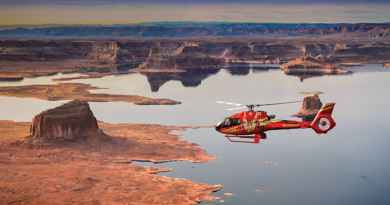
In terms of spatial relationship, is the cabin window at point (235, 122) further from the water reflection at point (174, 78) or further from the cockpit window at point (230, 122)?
the water reflection at point (174, 78)

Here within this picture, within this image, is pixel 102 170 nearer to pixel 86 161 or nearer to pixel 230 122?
pixel 86 161

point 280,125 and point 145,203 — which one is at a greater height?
point 280,125

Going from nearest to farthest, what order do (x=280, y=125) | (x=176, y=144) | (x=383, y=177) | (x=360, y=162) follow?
(x=280, y=125) → (x=383, y=177) → (x=360, y=162) → (x=176, y=144)

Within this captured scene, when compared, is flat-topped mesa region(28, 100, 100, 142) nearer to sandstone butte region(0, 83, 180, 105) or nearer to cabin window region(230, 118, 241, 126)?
cabin window region(230, 118, 241, 126)

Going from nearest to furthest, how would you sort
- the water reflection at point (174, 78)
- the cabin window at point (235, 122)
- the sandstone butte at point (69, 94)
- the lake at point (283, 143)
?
the cabin window at point (235, 122) < the lake at point (283, 143) < the sandstone butte at point (69, 94) < the water reflection at point (174, 78)

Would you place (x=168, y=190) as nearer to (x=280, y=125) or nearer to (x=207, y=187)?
(x=207, y=187)

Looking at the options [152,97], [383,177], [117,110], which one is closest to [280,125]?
[383,177]

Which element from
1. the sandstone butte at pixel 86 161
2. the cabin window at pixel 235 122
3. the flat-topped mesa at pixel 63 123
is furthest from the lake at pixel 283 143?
the flat-topped mesa at pixel 63 123

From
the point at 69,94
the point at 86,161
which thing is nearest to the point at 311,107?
the point at 86,161

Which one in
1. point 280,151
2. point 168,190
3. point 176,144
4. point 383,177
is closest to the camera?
point 168,190
